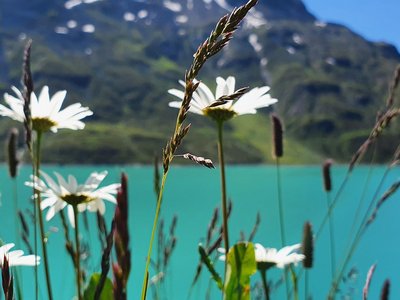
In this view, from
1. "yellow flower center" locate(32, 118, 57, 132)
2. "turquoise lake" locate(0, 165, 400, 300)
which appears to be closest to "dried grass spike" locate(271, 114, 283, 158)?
"yellow flower center" locate(32, 118, 57, 132)

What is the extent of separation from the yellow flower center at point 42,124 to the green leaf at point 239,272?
0.85 meters

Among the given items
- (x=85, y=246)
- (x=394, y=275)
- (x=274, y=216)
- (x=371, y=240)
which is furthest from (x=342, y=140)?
(x=85, y=246)

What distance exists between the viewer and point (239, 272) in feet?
5.33

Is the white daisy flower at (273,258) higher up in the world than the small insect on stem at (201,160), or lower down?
lower down

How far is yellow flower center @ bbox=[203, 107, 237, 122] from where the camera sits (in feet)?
6.72

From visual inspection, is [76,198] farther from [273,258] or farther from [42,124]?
[273,258]

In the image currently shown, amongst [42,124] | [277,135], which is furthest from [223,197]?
[277,135]

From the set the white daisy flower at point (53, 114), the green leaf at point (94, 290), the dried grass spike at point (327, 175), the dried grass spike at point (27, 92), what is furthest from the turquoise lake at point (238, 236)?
the dried grass spike at point (27, 92)

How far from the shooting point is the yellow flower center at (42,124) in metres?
2.01

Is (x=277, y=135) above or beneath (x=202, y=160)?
above

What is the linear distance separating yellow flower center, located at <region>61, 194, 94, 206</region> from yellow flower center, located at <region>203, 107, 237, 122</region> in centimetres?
53

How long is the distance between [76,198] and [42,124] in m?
0.38

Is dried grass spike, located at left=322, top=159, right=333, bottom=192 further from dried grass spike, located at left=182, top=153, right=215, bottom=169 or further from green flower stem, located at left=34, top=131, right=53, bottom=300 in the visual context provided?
dried grass spike, located at left=182, top=153, right=215, bottom=169

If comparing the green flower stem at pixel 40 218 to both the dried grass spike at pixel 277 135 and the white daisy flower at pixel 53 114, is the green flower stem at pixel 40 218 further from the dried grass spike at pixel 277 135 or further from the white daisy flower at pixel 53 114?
the dried grass spike at pixel 277 135
